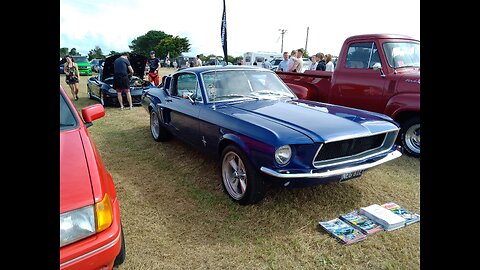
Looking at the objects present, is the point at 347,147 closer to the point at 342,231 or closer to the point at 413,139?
the point at 342,231

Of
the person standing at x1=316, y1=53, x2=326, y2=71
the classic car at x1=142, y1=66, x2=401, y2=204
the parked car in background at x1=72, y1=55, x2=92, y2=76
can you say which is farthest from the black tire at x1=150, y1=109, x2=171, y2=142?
the parked car in background at x1=72, y1=55, x2=92, y2=76

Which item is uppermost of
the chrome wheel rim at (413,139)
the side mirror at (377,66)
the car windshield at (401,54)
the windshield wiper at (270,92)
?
the car windshield at (401,54)

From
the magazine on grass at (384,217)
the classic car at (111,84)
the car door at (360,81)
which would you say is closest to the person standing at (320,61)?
the car door at (360,81)

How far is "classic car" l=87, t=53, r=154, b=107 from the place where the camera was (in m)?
9.33

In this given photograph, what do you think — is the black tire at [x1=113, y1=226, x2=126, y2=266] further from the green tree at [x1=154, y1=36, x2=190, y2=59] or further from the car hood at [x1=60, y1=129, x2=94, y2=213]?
the green tree at [x1=154, y1=36, x2=190, y2=59]

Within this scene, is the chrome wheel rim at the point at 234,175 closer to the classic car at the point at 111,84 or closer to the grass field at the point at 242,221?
the grass field at the point at 242,221

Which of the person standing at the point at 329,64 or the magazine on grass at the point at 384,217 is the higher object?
the person standing at the point at 329,64

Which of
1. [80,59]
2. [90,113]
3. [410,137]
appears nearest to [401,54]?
[410,137]

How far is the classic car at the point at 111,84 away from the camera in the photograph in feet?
30.6

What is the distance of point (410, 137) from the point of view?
4766mm

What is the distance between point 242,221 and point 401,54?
4.18 m

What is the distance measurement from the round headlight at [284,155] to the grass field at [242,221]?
673 mm

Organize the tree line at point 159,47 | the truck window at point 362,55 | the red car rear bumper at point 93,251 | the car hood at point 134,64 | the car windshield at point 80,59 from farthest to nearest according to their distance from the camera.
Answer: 1. the tree line at point 159,47
2. the car windshield at point 80,59
3. the car hood at point 134,64
4. the truck window at point 362,55
5. the red car rear bumper at point 93,251
